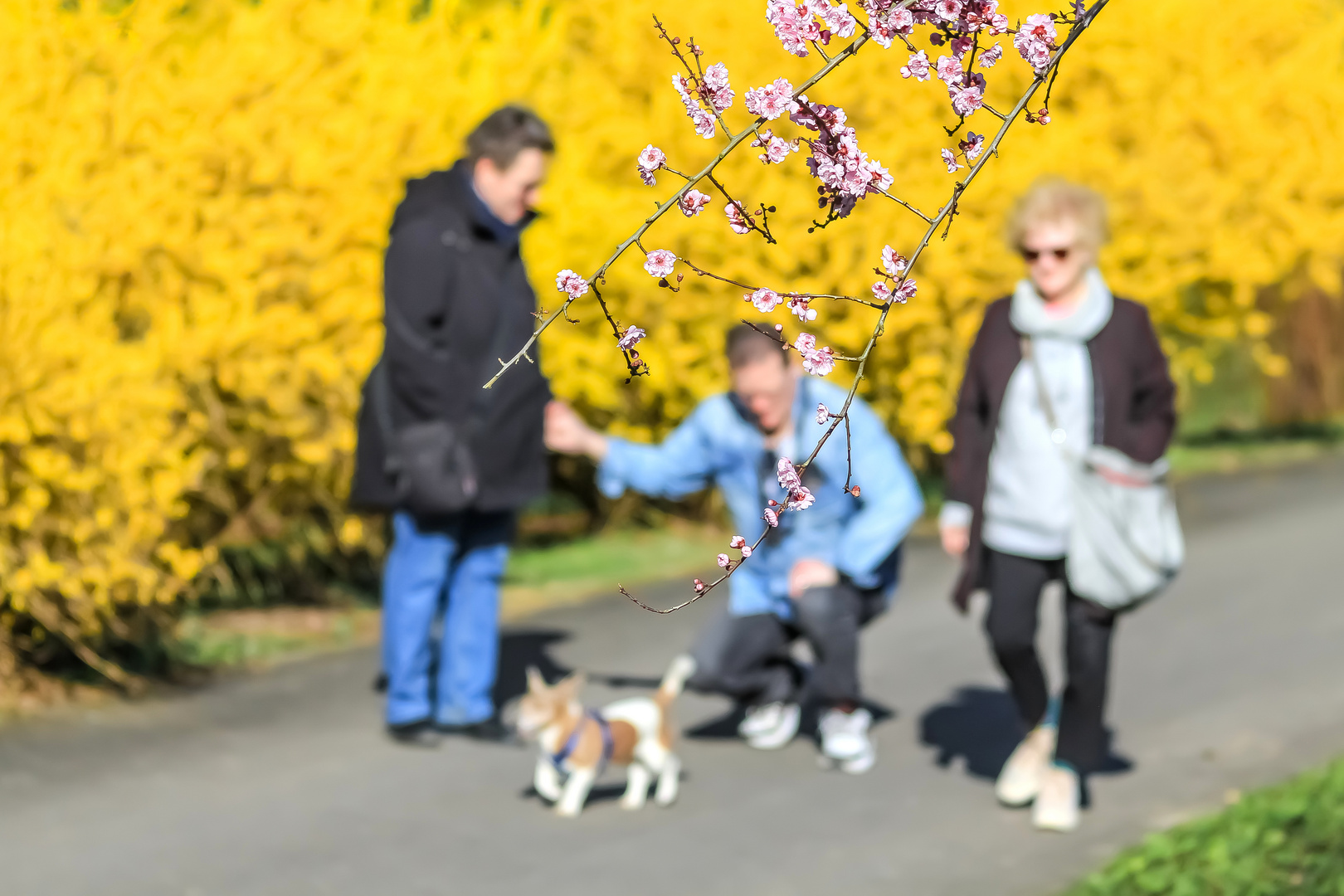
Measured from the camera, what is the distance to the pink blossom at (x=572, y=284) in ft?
8.18

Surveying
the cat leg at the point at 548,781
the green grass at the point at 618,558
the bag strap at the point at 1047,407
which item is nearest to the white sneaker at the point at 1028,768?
the bag strap at the point at 1047,407

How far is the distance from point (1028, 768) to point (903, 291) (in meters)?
3.21

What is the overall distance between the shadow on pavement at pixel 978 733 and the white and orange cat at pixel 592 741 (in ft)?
3.28

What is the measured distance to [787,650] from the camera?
599 centimetres

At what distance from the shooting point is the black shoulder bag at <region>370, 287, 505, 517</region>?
5.51m

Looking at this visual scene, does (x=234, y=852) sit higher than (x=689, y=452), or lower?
lower

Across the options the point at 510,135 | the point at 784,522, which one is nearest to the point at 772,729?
the point at 784,522

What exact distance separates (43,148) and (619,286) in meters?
3.55

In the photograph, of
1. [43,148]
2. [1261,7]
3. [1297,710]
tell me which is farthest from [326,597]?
[1261,7]

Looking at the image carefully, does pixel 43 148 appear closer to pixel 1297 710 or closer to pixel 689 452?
pixel 689 452

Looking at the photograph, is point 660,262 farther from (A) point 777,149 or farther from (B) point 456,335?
(B) point 456,335

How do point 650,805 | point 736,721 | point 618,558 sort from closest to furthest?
point 650,805 < point 736,721 < point 618,558

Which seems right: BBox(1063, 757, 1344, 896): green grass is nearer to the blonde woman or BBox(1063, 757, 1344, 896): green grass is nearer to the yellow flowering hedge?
the blonde woman

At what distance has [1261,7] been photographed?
39.4 ft
